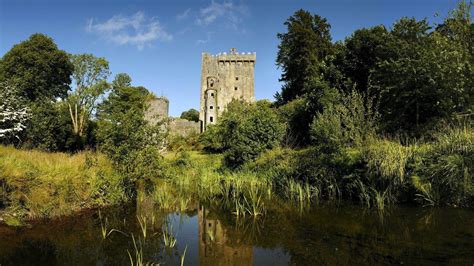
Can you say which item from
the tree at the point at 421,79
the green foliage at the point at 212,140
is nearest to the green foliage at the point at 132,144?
the tree at the point at 421,79

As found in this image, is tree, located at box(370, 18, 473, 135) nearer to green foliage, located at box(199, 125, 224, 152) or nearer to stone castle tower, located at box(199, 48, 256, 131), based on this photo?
green foliage, located at box(199, 125, 224, 152)

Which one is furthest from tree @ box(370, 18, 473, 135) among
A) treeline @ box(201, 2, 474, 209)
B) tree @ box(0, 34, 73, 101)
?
tree @ box(0, 34, 73, 101)

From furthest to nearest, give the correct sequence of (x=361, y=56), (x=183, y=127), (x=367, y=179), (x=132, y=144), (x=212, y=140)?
(x=183, y=127) → (x=212, y=140) → (x=361, y=56) → (x=132, y=144) → (x=367, y=179)

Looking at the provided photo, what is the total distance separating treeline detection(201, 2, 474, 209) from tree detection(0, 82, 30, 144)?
13154 mm

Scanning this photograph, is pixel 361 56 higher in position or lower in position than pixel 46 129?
higher

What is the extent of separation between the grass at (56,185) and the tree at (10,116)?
428 inches

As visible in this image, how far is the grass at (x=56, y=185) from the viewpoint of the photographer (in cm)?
772

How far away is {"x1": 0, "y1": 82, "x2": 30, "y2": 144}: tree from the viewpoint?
62.2 ft

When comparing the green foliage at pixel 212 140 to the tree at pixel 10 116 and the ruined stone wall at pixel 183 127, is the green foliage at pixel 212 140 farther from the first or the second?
the tree at pixel 10 116

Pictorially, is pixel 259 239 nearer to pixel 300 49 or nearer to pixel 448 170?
pixel 448 170

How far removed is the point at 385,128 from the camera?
16062 millimetres

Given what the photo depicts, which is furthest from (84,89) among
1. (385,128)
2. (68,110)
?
(385,128)

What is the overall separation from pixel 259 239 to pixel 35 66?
30.6m

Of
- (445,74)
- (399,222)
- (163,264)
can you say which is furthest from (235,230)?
(445,74)
